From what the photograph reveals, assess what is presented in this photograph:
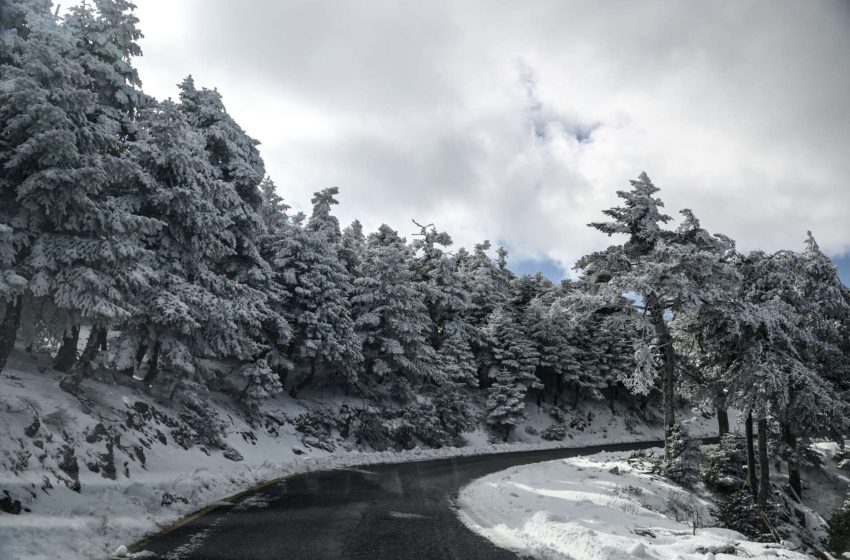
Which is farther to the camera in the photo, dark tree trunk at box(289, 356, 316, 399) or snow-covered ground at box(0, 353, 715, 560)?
dark tree trunk at box(289, 356, 316, 399)

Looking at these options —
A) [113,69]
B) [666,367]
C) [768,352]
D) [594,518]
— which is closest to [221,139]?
[113,69]

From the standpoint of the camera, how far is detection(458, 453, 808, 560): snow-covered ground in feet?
26.8

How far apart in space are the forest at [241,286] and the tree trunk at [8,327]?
0.16ft

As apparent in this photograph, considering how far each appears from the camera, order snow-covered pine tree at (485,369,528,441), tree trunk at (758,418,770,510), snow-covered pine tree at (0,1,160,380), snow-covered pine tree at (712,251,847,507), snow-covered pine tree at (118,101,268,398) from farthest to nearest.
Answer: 1. snow-covered pine tree at (485,369,528,441)
2. tree trunk at (758,418,770,510)
3. snow-covered pine tree at (712,251,847,507)
4. snow-covered pine tree at (118,101,268,398)
5. snow-covered pine tree at (0,1,160,380)

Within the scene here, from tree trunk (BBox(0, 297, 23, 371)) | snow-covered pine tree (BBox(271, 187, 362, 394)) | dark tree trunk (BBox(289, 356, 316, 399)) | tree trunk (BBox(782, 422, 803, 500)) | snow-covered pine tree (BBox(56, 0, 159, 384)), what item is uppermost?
snow-covered pine tree (BBox(56, 0, 159, 384))

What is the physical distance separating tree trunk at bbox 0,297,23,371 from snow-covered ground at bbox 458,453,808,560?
39.1 ft

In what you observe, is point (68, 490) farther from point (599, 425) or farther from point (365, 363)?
point (599, 425)

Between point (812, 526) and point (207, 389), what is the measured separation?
92.3 feet

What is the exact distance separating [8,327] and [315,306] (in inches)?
673

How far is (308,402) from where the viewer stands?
30203 mm

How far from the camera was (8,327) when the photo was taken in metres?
12.7

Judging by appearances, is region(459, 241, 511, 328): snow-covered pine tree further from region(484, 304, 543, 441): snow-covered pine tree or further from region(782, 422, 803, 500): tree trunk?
region(782, 422, 803, 500): tree trunk

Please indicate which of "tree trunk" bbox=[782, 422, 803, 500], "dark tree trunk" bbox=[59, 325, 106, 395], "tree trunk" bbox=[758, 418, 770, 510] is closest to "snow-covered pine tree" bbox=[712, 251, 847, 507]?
"tree trunk" bbox=[758, 418, 770, 510]

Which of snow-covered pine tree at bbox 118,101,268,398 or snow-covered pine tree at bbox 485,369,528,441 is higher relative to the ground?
snow-covered pine tree at bbox 118,101,268,398
